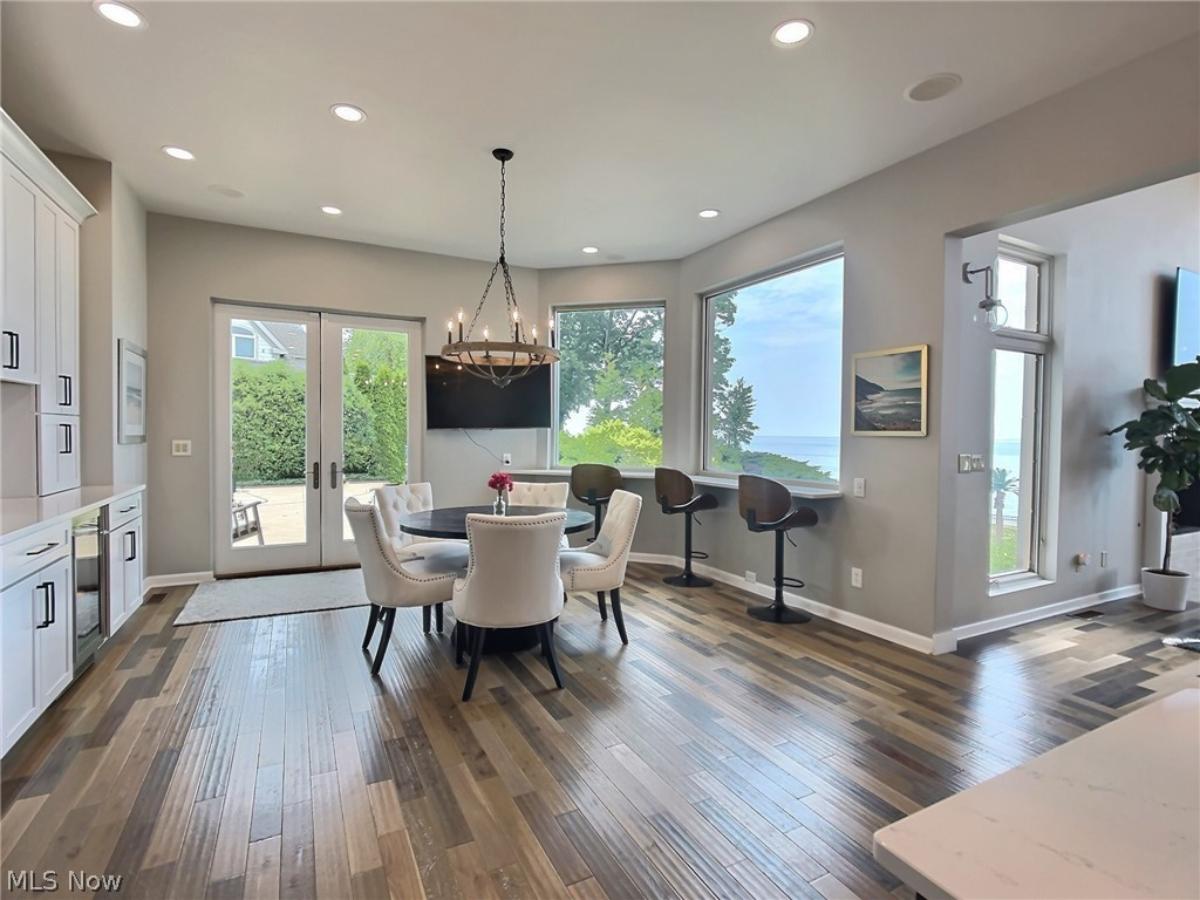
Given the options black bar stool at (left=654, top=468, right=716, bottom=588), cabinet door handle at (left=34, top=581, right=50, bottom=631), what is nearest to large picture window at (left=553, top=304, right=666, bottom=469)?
black bar stool at (left=654, top=468, right=716, bottom=588)

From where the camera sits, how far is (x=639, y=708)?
2.77 meters

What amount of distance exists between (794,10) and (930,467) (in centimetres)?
252

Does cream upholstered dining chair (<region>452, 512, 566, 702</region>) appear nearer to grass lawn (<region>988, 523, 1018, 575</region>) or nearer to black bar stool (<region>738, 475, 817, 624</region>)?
black bar stool (<region>738, 475, 817, 624</region>)

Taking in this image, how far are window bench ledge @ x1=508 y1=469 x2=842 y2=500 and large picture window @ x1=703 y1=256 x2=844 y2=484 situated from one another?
15 centimetres

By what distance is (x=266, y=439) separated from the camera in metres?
5.17

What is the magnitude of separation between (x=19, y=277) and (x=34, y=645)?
1.90 meters

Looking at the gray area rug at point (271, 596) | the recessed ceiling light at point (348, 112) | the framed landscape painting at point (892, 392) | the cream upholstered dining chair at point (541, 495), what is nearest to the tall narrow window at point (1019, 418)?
the framed landscape painting at point (892, 392)

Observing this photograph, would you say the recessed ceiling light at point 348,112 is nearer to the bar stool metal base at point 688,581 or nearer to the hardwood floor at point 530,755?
the hardwood floor at point 530,755

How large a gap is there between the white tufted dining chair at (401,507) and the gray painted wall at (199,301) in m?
1.92

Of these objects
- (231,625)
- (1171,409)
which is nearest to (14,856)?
(231,625)

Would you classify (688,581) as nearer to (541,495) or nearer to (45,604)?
(541,495)

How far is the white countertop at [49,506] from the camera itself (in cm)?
232

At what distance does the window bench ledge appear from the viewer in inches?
159

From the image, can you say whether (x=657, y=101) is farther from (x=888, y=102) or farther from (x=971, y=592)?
(x=971, y=592)
